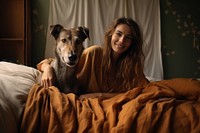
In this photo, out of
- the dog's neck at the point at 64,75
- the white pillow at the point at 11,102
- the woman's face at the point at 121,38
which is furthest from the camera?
the woman's face at the point at 121,38

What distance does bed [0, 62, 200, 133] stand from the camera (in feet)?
3.17

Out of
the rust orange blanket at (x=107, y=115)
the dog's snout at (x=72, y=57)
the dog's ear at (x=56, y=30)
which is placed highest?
the dog's ear at (x=56, y=30)

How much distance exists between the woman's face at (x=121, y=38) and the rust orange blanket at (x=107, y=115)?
55 cm

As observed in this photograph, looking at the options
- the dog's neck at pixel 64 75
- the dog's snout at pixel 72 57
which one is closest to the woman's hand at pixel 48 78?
the dog's neck at pixel 64 75

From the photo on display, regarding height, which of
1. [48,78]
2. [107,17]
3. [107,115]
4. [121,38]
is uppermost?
[107,17]

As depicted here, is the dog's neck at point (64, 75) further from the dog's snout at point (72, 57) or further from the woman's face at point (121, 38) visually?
the woman's face at point (121, 38)

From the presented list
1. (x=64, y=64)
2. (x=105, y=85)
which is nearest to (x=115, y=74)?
(x=105, y=85)

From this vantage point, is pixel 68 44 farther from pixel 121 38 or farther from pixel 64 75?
pixel 121 38

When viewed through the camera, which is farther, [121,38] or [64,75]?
[121,38]

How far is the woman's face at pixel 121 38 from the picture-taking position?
162cm

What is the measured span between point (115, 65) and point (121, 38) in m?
0.22

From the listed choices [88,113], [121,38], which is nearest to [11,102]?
[88,113]

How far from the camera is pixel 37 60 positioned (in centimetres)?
321

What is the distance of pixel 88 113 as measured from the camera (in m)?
1.05
